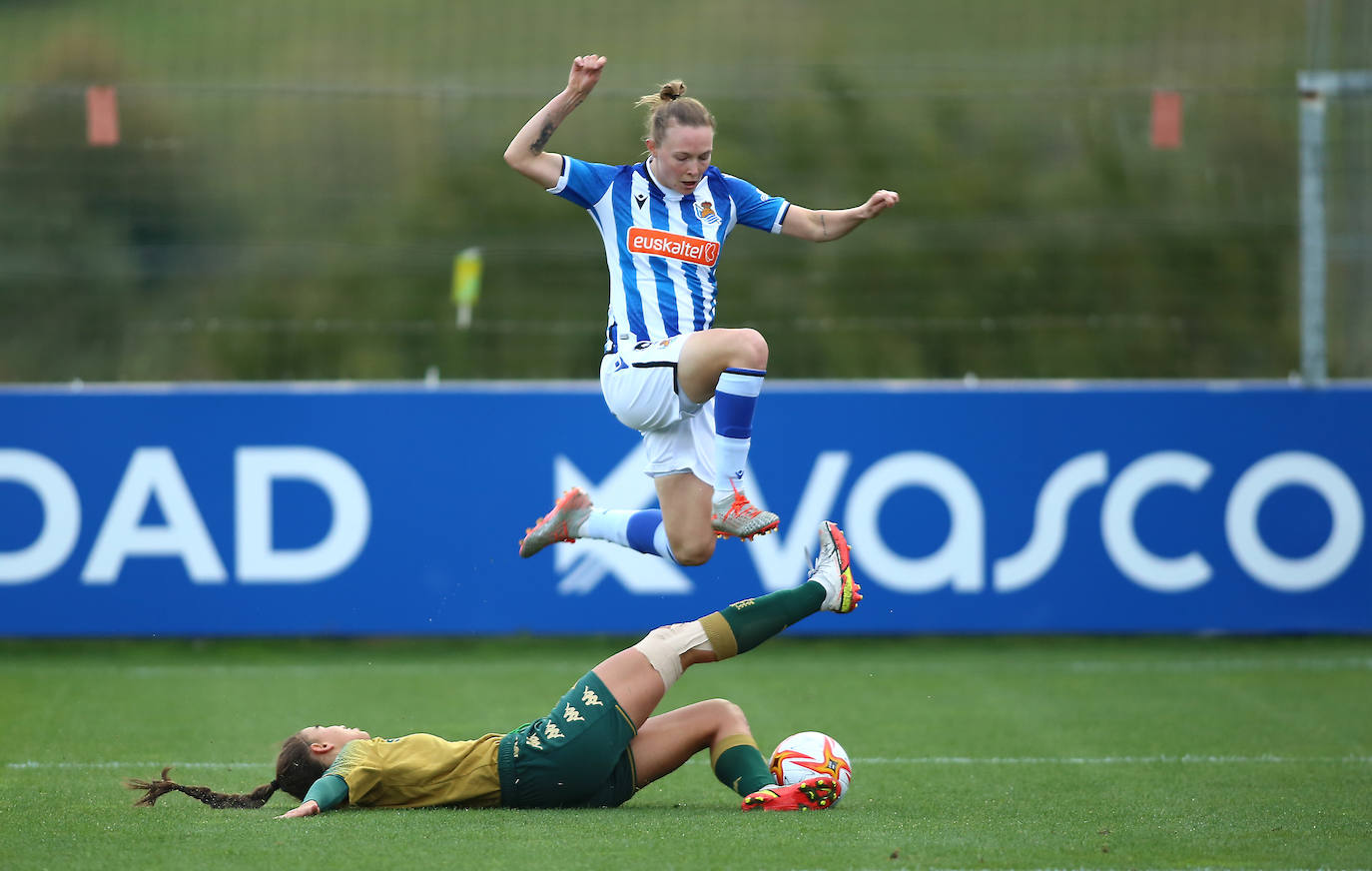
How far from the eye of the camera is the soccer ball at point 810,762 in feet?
18.2

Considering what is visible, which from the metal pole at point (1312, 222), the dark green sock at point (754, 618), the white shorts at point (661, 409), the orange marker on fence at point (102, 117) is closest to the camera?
the dark green sock at point (754, 618)

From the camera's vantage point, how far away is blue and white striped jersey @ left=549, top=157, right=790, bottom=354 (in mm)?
6121

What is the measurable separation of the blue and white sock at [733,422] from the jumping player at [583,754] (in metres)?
0.63

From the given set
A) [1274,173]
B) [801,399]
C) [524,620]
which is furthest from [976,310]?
[524,620]

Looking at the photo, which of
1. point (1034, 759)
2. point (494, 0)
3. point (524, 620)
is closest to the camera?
point (1034, 759)

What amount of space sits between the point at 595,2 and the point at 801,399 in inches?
204

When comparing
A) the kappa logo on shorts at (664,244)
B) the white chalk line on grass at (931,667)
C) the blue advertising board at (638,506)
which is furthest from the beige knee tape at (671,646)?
the blue advertising board at (638,506)

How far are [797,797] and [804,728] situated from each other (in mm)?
2178

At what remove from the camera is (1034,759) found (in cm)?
693

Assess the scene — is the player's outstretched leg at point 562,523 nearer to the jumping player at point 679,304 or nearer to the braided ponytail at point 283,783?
the jumping player at point 679,304

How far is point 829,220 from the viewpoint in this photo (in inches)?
246

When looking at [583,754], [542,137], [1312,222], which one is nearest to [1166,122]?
[1312,222]

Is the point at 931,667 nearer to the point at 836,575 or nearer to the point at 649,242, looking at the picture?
the point at 836,575

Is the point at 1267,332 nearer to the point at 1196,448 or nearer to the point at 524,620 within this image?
the point at 1196,448
